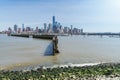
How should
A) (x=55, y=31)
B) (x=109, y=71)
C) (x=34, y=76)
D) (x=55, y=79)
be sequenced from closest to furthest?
(x=55, y=79), (x=34, y=76), (x=109, y=71), (x=55, y=31)

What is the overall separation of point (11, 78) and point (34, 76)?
1.20 metres

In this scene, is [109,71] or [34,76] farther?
[109,71]

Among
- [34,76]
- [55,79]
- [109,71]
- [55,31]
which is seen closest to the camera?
[55,79]

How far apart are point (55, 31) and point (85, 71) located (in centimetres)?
17406

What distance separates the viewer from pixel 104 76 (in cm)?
1341

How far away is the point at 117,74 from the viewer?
1374 cm

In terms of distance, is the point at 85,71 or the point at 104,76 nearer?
the point at 104,76

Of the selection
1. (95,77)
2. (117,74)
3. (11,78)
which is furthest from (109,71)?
(11,78)

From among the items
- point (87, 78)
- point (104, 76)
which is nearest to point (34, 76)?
point (87, 78)

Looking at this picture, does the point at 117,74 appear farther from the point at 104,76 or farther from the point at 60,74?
the point at 60,74

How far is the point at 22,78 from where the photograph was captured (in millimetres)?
12617

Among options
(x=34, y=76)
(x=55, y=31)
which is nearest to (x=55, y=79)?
(x=34, y=76)

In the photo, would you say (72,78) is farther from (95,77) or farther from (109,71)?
(109,71)

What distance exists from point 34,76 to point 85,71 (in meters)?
3.14
